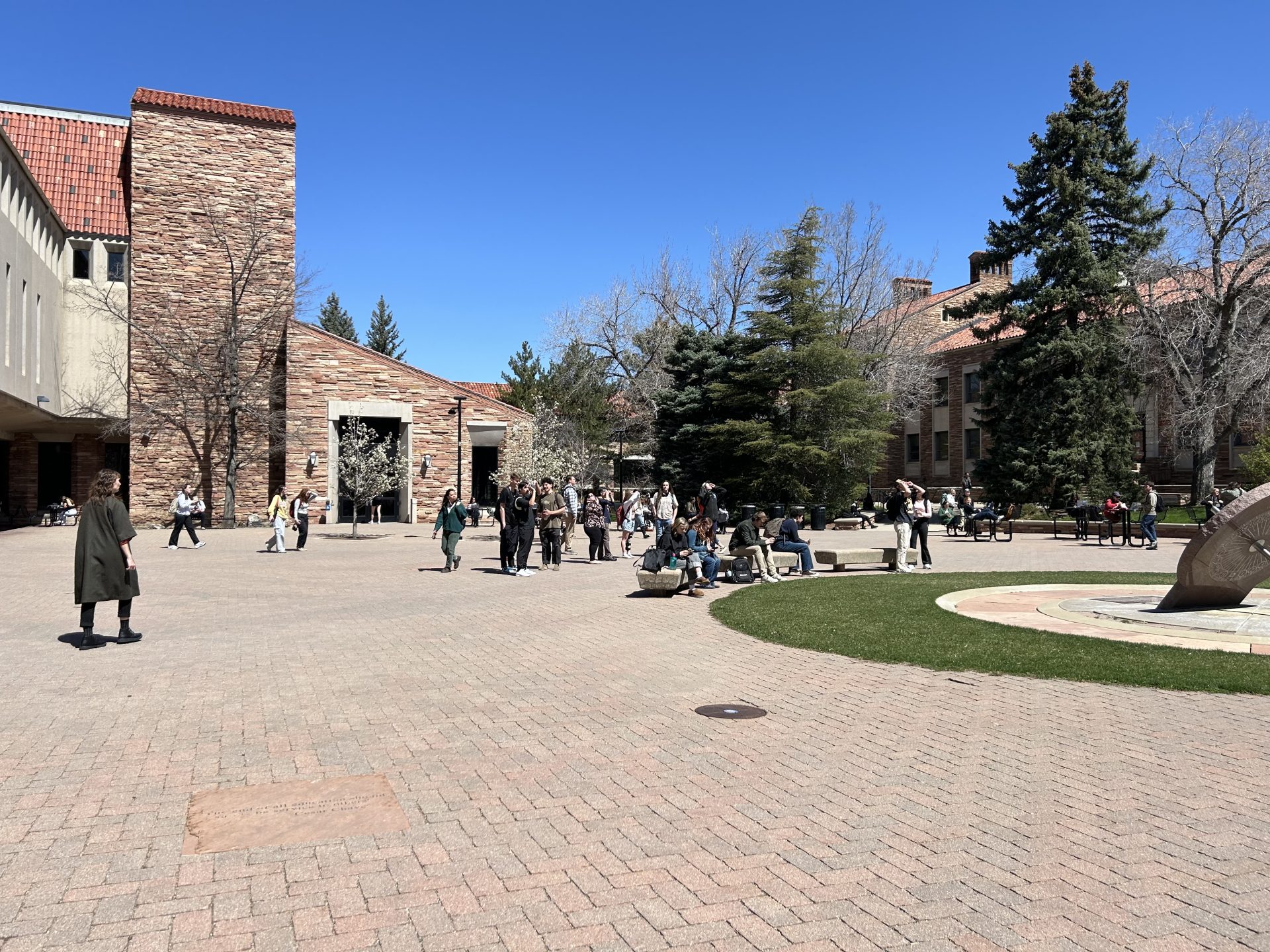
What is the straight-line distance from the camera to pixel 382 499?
1444 inches

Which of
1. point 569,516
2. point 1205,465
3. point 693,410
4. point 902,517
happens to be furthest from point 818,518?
point 569,516

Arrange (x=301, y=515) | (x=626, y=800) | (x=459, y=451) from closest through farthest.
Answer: (x=626, y=800), (x=301, y=515), (x=459, y=451)

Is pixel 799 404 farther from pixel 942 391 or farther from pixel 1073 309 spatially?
pixel 942 391

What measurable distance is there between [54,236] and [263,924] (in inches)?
1540

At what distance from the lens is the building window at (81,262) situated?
1451 inches

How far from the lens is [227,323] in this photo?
116 ft

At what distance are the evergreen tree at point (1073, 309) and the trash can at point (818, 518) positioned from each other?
6.87 m

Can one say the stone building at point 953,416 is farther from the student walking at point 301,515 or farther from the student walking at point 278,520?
the student walking at point 278,520

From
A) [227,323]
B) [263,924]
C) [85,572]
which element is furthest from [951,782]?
[227,323]

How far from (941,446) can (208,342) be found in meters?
38.5

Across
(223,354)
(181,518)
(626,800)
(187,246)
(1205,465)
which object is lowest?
(626,800)

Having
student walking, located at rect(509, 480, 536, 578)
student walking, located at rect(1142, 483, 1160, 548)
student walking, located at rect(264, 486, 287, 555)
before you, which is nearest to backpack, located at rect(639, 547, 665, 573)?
student walking, located at rect(509, 480, 536, 578)

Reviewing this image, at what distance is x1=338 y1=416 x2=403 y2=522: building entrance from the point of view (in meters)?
36.0

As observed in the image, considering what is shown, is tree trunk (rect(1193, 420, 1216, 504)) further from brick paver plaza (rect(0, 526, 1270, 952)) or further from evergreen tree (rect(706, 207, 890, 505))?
brick paver plaza (rect(0, 526, 1270, 952))
